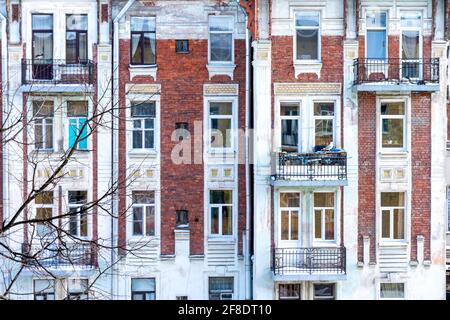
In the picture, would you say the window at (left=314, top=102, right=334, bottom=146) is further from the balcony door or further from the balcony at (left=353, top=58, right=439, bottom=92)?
the balcony door

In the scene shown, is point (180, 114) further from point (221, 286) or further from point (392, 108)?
point (392, 108)

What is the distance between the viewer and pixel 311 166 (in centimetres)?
915

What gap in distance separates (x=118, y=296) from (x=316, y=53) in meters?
4.56

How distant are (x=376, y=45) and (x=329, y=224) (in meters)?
2.71

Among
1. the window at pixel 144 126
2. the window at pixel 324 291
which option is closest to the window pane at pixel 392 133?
the window at pixel 324 291

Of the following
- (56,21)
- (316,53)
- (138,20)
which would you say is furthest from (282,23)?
(56,21)

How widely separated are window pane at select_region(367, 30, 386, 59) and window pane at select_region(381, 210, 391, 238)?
230 cm

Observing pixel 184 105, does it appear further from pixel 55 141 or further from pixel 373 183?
pixel 373 183

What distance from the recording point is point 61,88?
939 cm

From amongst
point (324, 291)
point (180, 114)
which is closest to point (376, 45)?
point (180, 114)

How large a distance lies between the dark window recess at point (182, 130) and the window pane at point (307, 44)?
1.95 m

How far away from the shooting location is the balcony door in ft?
31.5

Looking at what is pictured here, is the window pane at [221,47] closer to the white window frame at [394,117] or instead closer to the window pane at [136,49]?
the window pane at [136,49]

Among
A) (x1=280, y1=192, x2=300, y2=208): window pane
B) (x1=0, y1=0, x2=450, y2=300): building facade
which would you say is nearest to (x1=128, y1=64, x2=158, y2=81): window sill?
(x1=0, y1=0, x2=450, y2=300): building facade
